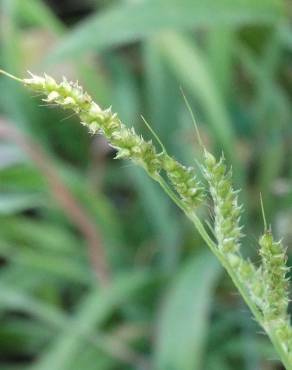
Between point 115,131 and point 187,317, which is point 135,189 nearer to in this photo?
point 187,317

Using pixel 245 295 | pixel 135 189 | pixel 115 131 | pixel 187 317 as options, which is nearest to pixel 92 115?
pixel 115 131

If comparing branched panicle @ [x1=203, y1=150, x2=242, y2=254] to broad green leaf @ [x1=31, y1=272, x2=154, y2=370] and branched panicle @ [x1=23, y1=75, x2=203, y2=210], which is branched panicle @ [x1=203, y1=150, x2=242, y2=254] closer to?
branched panicle @ [x1=23, y1=75, x2=203, y2=210]

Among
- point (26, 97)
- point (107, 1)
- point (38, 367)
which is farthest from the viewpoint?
point (107, 1)

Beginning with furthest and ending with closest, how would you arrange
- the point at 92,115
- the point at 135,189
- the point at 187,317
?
the point at 135,189, the point at 187,317, the point at 92,115

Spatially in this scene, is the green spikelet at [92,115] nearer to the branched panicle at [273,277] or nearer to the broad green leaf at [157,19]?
the branched panicle at [273,277]

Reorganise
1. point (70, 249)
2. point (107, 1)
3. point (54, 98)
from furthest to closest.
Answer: point (107, 1)
point (70, 249)
point (54, 98)

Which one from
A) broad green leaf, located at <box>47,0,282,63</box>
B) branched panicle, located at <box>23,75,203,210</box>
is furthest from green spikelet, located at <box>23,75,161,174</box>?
broad green leaf, located at <box>47,0,282,63</box>

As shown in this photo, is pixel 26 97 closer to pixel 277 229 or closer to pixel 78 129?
pixel 78 129

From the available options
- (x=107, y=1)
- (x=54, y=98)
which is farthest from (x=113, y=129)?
(x=107, y=1)
